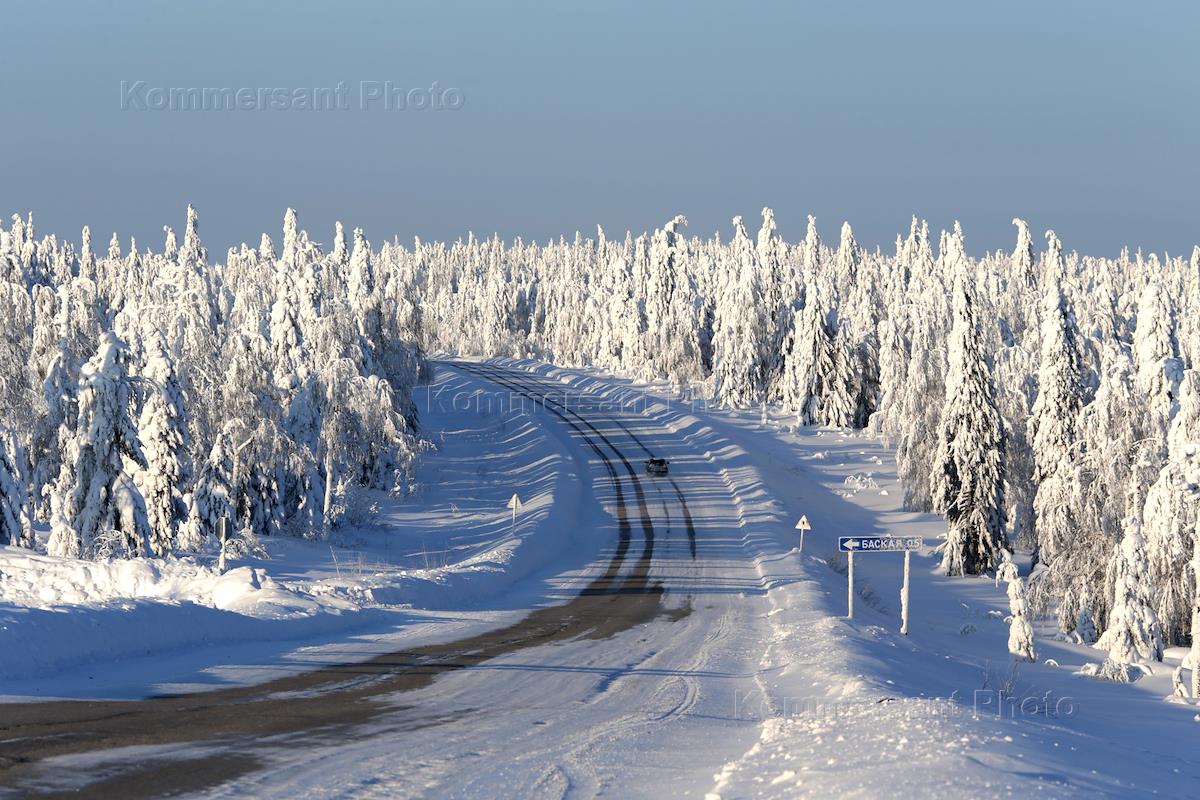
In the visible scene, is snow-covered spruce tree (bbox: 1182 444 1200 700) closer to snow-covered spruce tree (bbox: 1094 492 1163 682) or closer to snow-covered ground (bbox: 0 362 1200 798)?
snow-covered spruce tree (bbox: 1094 492 1163 682)

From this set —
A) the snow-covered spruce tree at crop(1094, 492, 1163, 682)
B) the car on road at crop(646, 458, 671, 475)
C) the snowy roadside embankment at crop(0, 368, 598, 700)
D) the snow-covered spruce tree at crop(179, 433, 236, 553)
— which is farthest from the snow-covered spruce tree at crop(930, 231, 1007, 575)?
the snow-covered spruce tree at crop(179, 433, 236, 553)

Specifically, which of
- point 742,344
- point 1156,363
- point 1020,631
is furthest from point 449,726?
point 742,344

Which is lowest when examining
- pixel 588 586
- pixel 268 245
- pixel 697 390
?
pixel 588 586

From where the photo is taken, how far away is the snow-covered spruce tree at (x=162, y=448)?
3197 cm

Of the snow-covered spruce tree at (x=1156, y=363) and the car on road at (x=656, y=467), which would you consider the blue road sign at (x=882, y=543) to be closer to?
the snow-covered spruce tree at (x=1156, y=363)

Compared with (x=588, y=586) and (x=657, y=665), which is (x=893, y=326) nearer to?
(x=588, y=586)

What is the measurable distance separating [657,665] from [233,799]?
9626 millimetres

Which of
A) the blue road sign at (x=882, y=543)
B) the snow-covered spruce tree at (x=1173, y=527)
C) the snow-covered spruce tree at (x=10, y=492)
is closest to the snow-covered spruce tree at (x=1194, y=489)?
the snow-covered spruce tree at (x=1173, y=527)

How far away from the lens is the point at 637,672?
1695cm

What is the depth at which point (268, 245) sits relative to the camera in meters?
140

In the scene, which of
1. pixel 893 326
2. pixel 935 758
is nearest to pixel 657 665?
pixel 935 758

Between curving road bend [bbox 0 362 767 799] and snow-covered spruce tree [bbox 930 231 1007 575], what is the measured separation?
88.8 ft

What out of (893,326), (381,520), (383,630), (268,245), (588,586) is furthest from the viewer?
(268,245)

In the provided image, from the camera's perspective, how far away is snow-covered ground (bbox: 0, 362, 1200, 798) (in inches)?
402
